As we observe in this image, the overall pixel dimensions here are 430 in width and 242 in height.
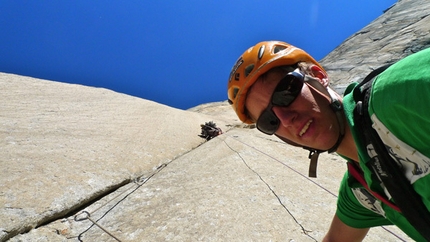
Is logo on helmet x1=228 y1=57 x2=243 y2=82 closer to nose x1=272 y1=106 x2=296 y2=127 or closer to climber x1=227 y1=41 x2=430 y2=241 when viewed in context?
climber x1=227 y1=41 x2=430 y2=241

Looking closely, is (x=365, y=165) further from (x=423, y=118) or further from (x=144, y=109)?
(x=144, y=109)

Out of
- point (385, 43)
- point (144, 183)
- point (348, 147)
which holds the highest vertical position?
point (348, 147)

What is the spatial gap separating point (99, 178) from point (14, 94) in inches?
204

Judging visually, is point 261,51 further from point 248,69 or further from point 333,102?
point 333,102

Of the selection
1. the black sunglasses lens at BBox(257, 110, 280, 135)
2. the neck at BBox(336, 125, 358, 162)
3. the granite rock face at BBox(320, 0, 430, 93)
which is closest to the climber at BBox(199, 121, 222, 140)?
the black sunglasses lens at BBox(257, 110, 280, 135)

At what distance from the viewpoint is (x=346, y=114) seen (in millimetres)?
1495

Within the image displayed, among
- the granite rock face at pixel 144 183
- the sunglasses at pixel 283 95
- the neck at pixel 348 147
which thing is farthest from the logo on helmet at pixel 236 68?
the granite rock face at pixel 144 183

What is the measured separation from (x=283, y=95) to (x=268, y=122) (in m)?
0.27

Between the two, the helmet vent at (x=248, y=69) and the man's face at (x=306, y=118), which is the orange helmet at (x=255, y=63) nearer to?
the helmet vent at (x=248, y=69)

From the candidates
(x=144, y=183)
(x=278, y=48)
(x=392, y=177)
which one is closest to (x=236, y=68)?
(x=278, y=48)

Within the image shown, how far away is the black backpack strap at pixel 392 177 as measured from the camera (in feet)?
3.96

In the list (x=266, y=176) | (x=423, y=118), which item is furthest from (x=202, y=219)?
(x=423, y=118)

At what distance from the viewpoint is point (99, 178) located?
3.81 metres

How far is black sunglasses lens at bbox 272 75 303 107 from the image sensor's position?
6.47ft
